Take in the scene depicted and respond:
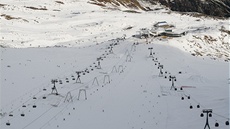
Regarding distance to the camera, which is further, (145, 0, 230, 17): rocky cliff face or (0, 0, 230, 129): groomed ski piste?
(145, 0, 230, 17): rocky cliff face

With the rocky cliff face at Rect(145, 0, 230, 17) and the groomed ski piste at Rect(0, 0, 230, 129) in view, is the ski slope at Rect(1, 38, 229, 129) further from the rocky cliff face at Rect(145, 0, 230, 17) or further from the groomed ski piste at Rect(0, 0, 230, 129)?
the rocky cliff face at Rect(145, 0, 230, 17)

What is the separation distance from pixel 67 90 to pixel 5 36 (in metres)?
30.2

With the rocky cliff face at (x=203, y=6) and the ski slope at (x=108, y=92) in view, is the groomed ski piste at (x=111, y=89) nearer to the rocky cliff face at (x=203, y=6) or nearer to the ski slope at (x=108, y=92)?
the ski slope at (x=108, y=92)

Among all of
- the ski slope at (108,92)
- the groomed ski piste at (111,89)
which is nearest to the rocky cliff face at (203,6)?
the groomed ski piste at (111,89)

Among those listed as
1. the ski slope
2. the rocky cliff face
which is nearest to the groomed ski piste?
the ski slope

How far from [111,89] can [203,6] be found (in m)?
113

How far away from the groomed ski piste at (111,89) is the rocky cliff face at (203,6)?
87.9 metres

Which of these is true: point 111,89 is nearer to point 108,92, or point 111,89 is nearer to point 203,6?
point 108,92

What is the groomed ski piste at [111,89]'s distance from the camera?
1848 cm

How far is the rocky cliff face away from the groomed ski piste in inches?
3460

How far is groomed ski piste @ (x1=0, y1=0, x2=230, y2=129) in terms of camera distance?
18484 millimetres

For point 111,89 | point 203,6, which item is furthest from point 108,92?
point 203,6

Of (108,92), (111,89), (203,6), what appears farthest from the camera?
(203,6)

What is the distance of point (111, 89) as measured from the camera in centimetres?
2559
